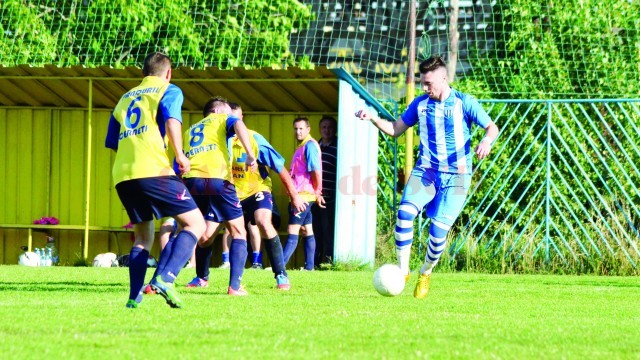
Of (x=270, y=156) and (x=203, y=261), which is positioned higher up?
(x=270, y=156)

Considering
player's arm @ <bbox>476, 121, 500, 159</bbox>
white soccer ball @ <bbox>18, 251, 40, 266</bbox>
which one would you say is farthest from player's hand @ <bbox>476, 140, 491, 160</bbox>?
white soccer ball @ <bbox>18, 251, 40, 266</bbox>

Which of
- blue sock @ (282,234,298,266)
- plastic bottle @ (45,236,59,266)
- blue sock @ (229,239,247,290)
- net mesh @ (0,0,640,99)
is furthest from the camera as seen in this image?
net mesh @ (0,0,640,99)

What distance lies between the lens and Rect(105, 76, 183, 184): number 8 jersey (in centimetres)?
759

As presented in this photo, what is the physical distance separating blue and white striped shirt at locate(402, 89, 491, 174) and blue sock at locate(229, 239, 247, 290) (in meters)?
1.76

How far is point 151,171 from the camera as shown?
7559 millimetres

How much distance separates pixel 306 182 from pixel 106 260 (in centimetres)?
316

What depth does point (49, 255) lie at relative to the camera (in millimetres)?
17000

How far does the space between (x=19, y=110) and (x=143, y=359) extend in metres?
13.4

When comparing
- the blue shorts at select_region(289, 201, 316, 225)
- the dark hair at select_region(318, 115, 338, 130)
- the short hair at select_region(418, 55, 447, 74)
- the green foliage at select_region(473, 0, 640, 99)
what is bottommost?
the blue shorts at select_region(289, 201, 316, 225)

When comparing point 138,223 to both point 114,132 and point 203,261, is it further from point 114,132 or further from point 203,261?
point 203,261

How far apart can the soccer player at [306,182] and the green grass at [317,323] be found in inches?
158

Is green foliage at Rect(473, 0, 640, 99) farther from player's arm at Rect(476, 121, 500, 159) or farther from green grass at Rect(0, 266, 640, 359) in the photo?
green grass at Rect(0, 266, 640, 359)

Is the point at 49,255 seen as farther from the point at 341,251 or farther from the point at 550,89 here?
the point at 550,89

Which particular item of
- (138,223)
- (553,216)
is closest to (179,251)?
(138,223)
